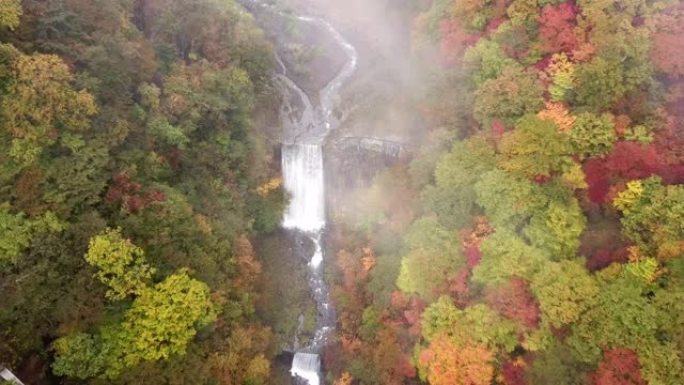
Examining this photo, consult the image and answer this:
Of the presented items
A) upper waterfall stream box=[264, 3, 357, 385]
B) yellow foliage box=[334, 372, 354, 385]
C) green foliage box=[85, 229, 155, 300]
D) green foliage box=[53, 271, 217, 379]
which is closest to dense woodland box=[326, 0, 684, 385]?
yellow foliage box=[334, 372, 354, 385]

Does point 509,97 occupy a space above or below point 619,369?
above

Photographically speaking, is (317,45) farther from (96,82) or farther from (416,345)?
(416,345)

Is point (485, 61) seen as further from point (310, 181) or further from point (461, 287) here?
point (310, 181)

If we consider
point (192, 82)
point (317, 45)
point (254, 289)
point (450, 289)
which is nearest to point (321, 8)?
point (317, 45)

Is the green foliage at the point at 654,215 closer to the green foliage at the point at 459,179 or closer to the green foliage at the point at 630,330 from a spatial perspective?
the green foliage at the point at 630,330

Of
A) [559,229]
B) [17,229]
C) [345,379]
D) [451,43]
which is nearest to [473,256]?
[559,229]
